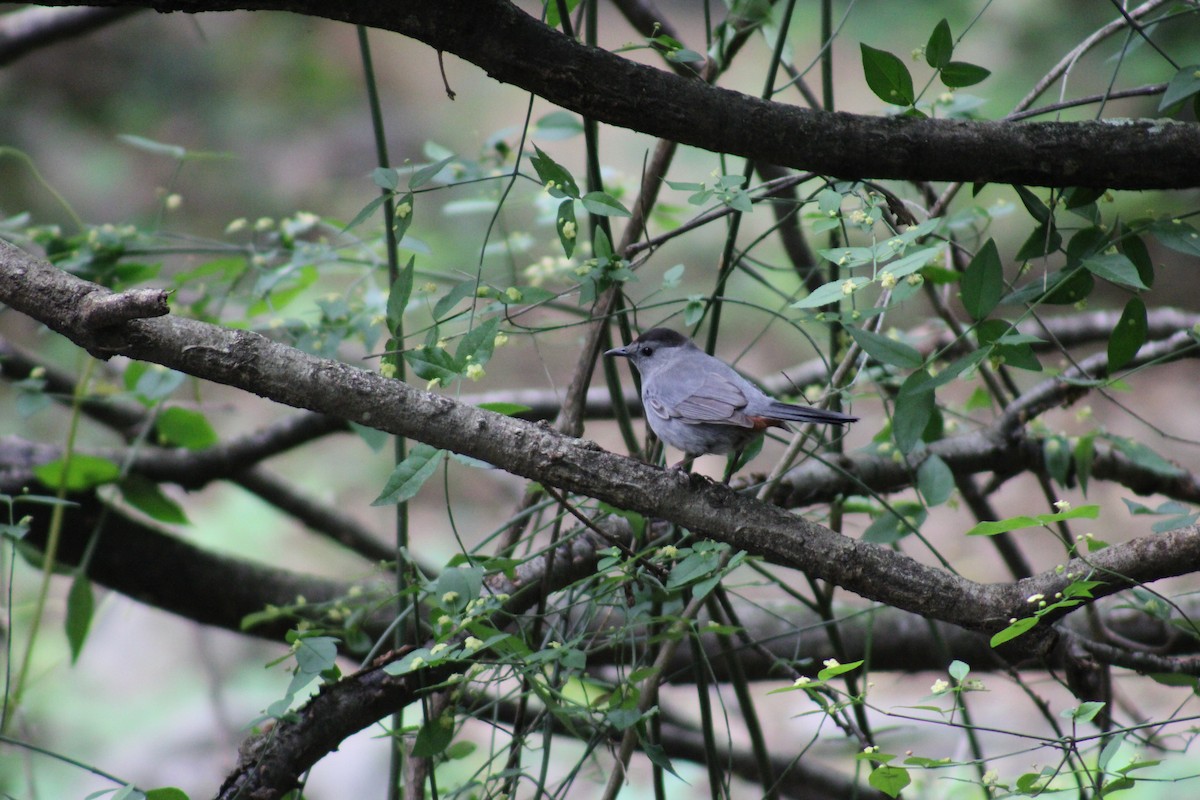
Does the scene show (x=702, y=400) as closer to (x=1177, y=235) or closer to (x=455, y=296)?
(x=455, y=296)

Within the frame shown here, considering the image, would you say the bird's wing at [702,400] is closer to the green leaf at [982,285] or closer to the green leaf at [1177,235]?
the green leaf at [982,285]

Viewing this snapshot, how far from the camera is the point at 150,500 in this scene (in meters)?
3.04

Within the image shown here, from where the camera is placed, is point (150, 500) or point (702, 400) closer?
point (702, 400)

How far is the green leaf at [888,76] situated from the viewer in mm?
1773

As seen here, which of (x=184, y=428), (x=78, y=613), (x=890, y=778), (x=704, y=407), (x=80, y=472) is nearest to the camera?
(x=890, y=778)

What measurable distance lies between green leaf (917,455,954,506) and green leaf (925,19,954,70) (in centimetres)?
99

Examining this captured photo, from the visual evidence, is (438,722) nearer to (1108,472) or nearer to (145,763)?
(1108,472)

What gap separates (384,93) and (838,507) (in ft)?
28.6

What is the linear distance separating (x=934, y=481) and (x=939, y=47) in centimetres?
105

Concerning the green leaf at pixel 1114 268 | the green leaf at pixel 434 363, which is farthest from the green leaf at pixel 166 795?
the green leaf at pixel 1114 268

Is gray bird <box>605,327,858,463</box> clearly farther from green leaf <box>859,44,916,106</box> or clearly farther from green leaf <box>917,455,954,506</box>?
green leaf <box>859,44,916,106</box>

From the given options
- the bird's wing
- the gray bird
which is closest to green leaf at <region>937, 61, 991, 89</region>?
the gray bird

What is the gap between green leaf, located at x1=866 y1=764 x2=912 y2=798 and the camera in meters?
1.60

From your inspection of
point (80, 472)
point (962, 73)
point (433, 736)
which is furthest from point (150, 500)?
point (962, 73)
